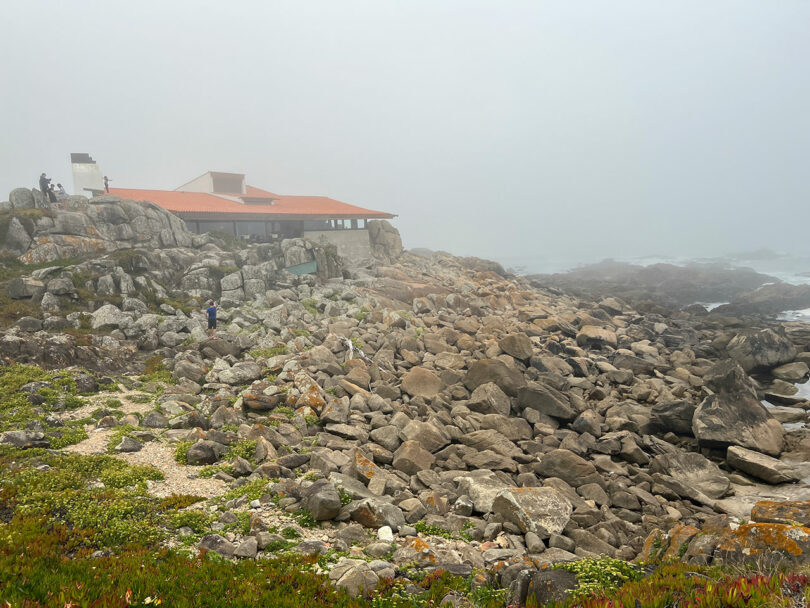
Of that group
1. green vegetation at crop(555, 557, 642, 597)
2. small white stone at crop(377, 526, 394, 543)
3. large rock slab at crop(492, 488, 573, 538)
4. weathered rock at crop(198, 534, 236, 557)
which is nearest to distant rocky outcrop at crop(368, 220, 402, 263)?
large rock slab at crop(492, 488, 573, 538)

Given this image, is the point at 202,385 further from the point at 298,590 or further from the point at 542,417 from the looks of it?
the point at 542,417

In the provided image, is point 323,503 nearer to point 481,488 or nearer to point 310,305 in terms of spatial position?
point 481,488

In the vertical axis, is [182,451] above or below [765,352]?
above

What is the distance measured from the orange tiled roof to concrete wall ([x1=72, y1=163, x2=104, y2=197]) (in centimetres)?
672

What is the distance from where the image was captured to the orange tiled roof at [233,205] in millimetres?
43750

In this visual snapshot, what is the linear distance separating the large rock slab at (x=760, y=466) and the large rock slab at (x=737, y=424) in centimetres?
65

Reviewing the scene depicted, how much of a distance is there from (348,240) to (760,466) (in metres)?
44.7

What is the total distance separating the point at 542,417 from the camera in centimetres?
1927

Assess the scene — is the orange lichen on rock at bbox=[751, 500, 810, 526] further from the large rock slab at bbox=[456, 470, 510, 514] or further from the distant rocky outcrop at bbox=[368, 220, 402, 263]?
the distant rocky outcrop at bbox=[368, 220, 402, 263]

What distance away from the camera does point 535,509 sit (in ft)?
37.1

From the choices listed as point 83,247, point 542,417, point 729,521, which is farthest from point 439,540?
point 83,247

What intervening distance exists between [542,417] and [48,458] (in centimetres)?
1772

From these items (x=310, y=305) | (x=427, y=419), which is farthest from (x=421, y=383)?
(x=310, y=305)

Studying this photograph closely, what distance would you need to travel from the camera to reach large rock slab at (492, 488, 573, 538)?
34.9ft
